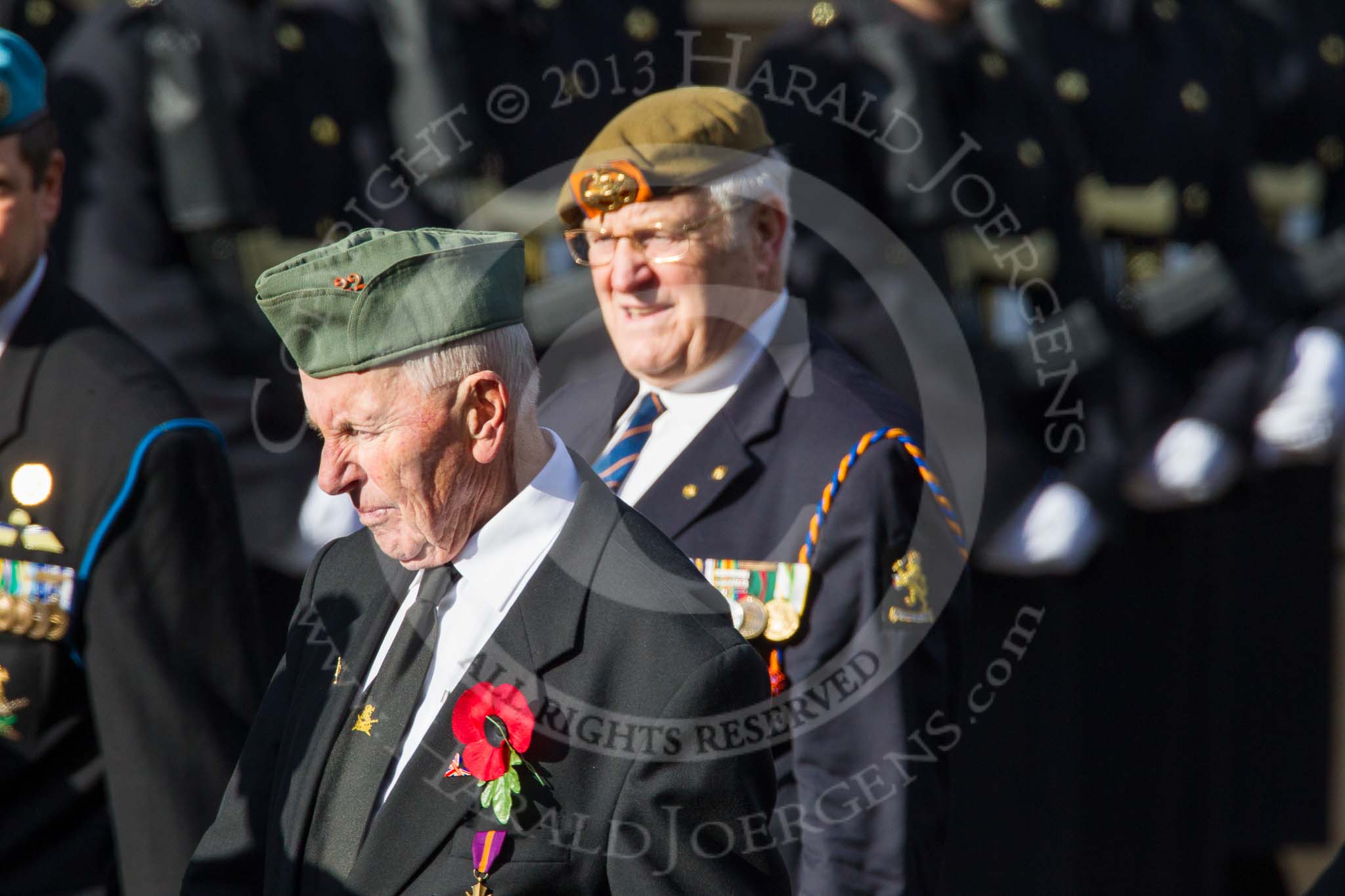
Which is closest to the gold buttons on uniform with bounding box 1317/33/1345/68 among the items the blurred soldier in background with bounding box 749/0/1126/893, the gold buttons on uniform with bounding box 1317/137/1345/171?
the gold buttons on uniform with bounding box 1317/137/1345/171

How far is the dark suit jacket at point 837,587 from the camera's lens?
9.98 ft

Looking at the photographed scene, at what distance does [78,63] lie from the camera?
484 cm

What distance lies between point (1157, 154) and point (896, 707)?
4.12 m

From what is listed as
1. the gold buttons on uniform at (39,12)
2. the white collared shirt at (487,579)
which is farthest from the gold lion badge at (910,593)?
the gold buttons on uniform at (39,12)

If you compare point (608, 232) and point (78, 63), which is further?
point (78, 63)

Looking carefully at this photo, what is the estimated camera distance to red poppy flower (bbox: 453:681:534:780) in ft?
7.20

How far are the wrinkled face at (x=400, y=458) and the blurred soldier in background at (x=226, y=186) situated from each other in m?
2.47

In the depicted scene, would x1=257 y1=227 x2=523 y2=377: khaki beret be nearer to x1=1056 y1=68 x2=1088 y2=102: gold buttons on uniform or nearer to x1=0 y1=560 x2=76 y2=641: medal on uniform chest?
x1=0 y1=560 x2=76 y2=641: medal on uniform chest

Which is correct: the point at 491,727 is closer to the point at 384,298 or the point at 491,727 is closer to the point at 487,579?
the point at 487,579

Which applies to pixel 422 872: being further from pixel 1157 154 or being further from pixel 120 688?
pixel 1157 154

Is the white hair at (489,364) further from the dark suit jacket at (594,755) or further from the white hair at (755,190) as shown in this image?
the white hair at (755,190)

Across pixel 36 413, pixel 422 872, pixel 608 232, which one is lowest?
pixel 422 872

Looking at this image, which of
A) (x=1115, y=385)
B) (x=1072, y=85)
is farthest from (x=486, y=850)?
(x=1072, y=85)

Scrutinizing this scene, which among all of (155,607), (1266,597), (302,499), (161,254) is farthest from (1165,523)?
(155,607)
